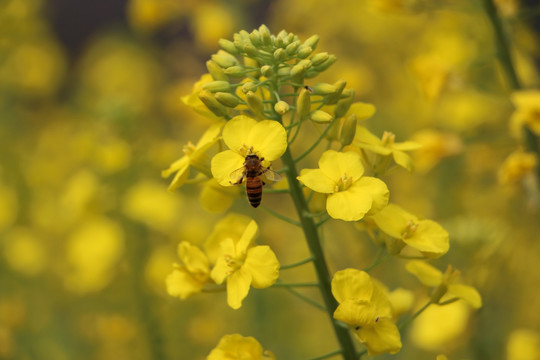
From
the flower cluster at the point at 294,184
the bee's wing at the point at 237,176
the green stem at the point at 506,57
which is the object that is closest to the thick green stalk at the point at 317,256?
the flower cluster at the point at 294,184

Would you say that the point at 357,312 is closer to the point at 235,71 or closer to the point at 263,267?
the point at 263,267

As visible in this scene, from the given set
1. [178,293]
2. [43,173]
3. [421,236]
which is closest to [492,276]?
[421,236]

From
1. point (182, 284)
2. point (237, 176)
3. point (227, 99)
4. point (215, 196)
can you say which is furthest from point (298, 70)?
point (182, 284)

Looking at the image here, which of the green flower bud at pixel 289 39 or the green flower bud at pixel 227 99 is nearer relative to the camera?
the green flower bud at pixel 227 99

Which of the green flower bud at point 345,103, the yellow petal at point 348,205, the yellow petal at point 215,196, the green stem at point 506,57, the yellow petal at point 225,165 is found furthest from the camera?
the green stem at point 506,57

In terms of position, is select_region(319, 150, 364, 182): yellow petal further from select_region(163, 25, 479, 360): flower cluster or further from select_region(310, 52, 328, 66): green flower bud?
select_region(310, 52, 328, 66): green flower bud

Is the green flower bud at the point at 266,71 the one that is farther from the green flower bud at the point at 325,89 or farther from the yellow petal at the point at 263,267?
the yellow petal at the point at 263,267
